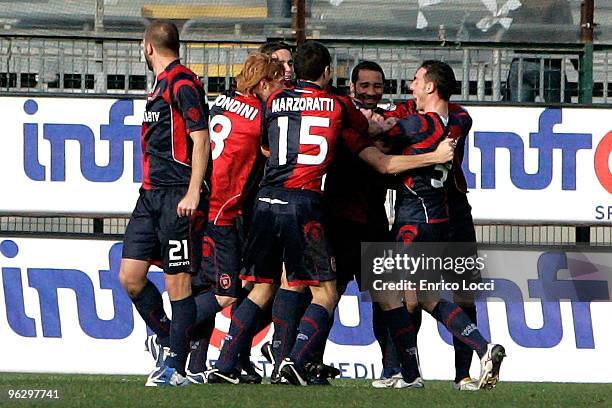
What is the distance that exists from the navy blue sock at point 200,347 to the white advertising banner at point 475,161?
9.74 feet

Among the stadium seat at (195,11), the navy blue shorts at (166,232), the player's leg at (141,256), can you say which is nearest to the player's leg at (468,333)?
the navy blue shorts at (166,232)

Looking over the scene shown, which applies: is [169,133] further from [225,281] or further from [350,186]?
[350,186]

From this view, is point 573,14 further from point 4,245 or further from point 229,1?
point 4,245

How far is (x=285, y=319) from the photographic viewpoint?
944cm

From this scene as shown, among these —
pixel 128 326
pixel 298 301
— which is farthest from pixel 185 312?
pixel 128 326

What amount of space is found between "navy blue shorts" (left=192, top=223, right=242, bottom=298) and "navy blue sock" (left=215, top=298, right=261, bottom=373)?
55 centimetres

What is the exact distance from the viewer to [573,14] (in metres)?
12.6

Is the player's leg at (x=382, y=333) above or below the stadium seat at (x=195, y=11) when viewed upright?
below

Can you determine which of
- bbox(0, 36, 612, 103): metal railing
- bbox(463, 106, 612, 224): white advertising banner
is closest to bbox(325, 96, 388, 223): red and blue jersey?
bbox(0, 36, 612, 103): metal railing

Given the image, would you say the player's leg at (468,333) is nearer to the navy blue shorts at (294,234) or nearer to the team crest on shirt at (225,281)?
the navy blue shorts at (294,234)

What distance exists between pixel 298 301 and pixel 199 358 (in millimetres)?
886

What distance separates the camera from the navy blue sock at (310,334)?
901cm

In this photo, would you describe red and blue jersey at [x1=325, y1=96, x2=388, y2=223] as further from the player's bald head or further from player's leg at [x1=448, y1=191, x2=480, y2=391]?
the player's bald head

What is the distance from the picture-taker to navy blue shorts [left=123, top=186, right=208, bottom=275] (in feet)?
28.4
